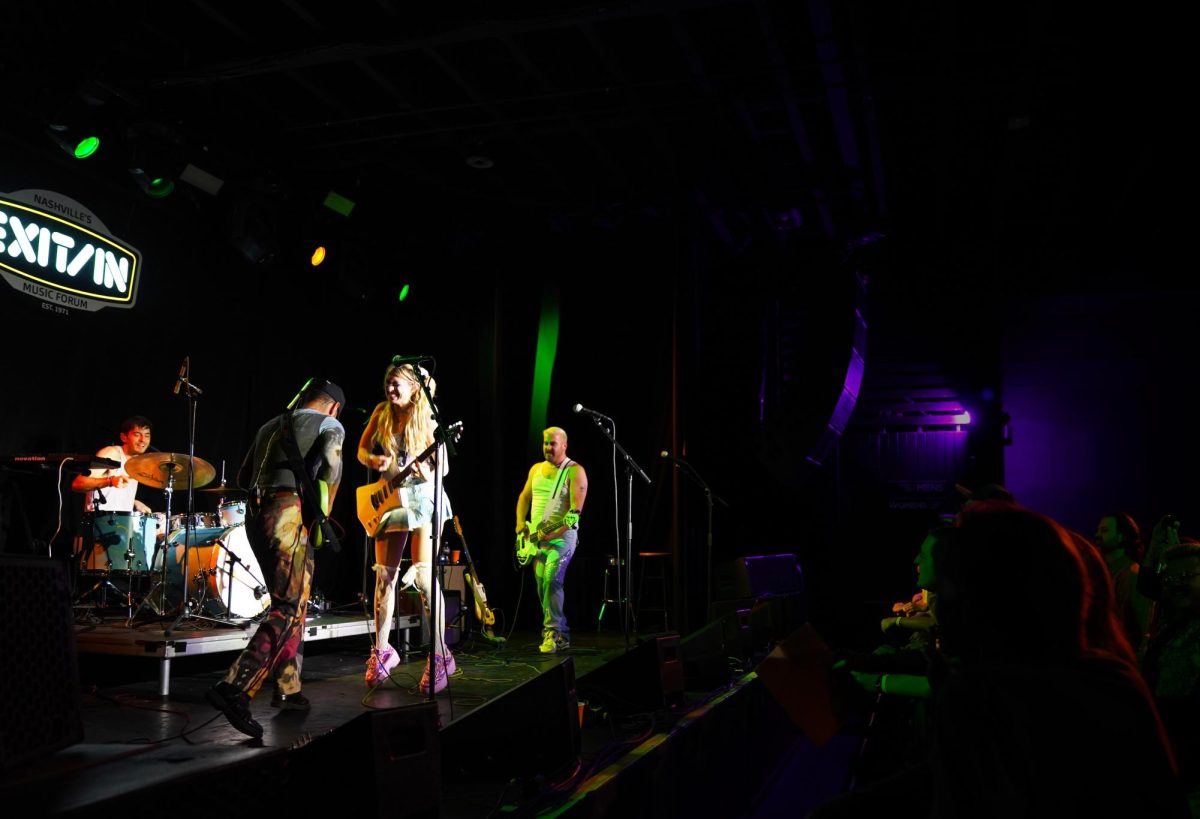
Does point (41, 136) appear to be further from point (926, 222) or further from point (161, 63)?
point (926, 222)

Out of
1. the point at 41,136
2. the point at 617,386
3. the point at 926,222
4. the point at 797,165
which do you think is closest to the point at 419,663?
the point at 617,386

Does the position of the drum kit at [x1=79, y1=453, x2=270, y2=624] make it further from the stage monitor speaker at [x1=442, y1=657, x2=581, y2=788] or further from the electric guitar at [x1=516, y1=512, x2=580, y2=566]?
the stage monitor speaker at [x1=442, y1=657, x2=581, y2=788]

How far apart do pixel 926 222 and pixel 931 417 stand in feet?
8.10

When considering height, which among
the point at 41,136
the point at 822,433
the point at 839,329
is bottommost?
the point at 822,433

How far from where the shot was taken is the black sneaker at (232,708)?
13.4ft

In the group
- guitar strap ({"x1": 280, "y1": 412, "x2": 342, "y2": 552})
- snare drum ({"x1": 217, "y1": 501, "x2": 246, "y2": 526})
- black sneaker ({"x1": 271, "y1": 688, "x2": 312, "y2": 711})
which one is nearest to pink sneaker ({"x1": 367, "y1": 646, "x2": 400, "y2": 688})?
black sneaker ({"x1": 271, "y1": 688, "x2": 312, "y2": 711})

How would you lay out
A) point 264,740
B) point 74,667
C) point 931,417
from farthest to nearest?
point 931,417 → point 264,740 → point 74,667

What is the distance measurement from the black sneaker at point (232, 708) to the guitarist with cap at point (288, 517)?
0.92 feet

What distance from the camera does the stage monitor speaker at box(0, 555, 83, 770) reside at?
6.91 ft

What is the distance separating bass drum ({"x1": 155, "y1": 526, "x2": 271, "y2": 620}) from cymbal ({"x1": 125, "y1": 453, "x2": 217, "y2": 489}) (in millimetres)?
539

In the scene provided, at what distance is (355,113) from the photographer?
8211mm

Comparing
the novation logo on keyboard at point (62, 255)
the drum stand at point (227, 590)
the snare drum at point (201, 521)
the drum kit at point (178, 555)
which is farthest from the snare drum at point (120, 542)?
the novation logo on keyboard at point (62, 255)

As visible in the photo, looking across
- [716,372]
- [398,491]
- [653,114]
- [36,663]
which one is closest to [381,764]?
[36,663]

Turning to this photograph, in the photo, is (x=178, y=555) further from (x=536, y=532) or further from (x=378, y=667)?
(x=536, y=532)
